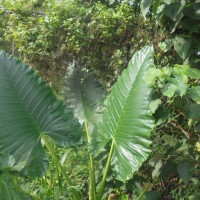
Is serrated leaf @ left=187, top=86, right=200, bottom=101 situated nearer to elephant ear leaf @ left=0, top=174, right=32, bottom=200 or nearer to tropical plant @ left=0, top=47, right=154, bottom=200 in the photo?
tropical plant @ left=0, top=47, right=154, bottom=200

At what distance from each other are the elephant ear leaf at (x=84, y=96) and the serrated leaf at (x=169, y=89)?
1.00 m

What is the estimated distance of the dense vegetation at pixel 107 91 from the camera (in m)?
2.09

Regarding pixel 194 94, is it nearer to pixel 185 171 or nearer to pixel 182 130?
pixel 185 171

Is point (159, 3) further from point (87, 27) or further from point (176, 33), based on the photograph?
point (87, 27)

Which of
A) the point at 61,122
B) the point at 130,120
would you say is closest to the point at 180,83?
the point at 130,120

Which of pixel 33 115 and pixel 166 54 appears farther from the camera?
pixel 166 54

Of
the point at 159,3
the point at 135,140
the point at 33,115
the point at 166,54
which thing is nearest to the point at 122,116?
the point at 135,140

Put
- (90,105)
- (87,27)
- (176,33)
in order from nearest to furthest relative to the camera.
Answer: (176,33), (90,105), (87,27)

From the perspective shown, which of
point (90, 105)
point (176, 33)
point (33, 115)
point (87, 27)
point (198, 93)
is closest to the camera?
point (198, 93)

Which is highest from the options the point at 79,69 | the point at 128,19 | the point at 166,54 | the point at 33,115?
the point at 128,19

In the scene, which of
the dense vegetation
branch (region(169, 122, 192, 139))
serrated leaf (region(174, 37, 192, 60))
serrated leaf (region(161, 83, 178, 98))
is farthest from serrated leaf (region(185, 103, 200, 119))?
branch (region(169, 122, 192, 139))

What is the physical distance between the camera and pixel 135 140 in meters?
2.10

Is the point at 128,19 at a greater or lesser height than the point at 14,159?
greater

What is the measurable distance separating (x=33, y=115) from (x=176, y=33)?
101 centimetres
